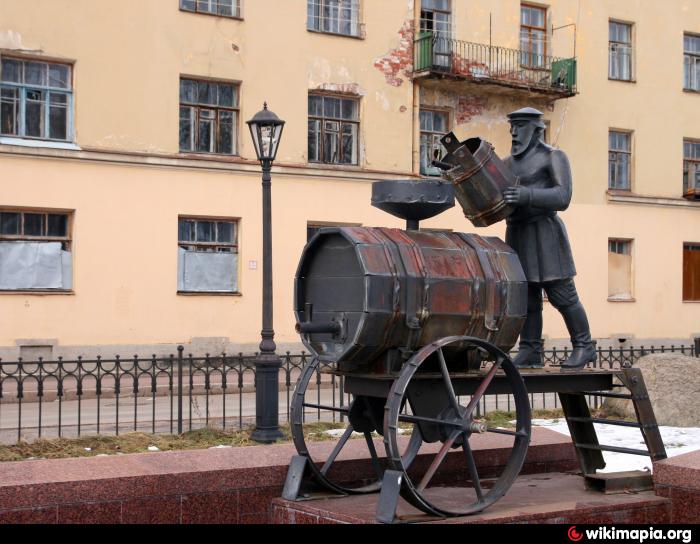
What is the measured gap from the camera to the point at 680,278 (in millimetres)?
31594

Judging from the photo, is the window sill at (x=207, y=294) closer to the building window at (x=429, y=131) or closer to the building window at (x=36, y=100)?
the building window at (x=36, y=100)

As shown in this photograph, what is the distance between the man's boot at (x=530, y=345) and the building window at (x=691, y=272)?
25097mm

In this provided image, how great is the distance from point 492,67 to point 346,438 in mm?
21453

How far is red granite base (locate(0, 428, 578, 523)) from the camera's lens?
21.6 feet

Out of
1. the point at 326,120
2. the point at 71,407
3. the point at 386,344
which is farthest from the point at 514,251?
the point at 326,120

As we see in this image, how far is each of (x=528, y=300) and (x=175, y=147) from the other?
1646 cm

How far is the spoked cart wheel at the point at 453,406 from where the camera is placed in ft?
21.1

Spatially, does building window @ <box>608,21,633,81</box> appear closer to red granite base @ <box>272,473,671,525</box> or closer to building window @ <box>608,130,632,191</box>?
building window @ <box>608,130,632,191</box>

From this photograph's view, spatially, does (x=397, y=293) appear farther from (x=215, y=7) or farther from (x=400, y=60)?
(x=400, y=60)

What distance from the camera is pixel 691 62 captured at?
32094mm

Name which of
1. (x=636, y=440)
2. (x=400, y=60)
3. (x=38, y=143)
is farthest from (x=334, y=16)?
(x=636, y=440)

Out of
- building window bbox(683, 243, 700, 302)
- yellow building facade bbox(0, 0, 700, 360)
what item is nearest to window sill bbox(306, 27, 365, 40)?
yellow building facade bbox(0, 0, 700, 360)

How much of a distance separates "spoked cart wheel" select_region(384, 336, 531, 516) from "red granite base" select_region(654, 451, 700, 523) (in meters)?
1.17
